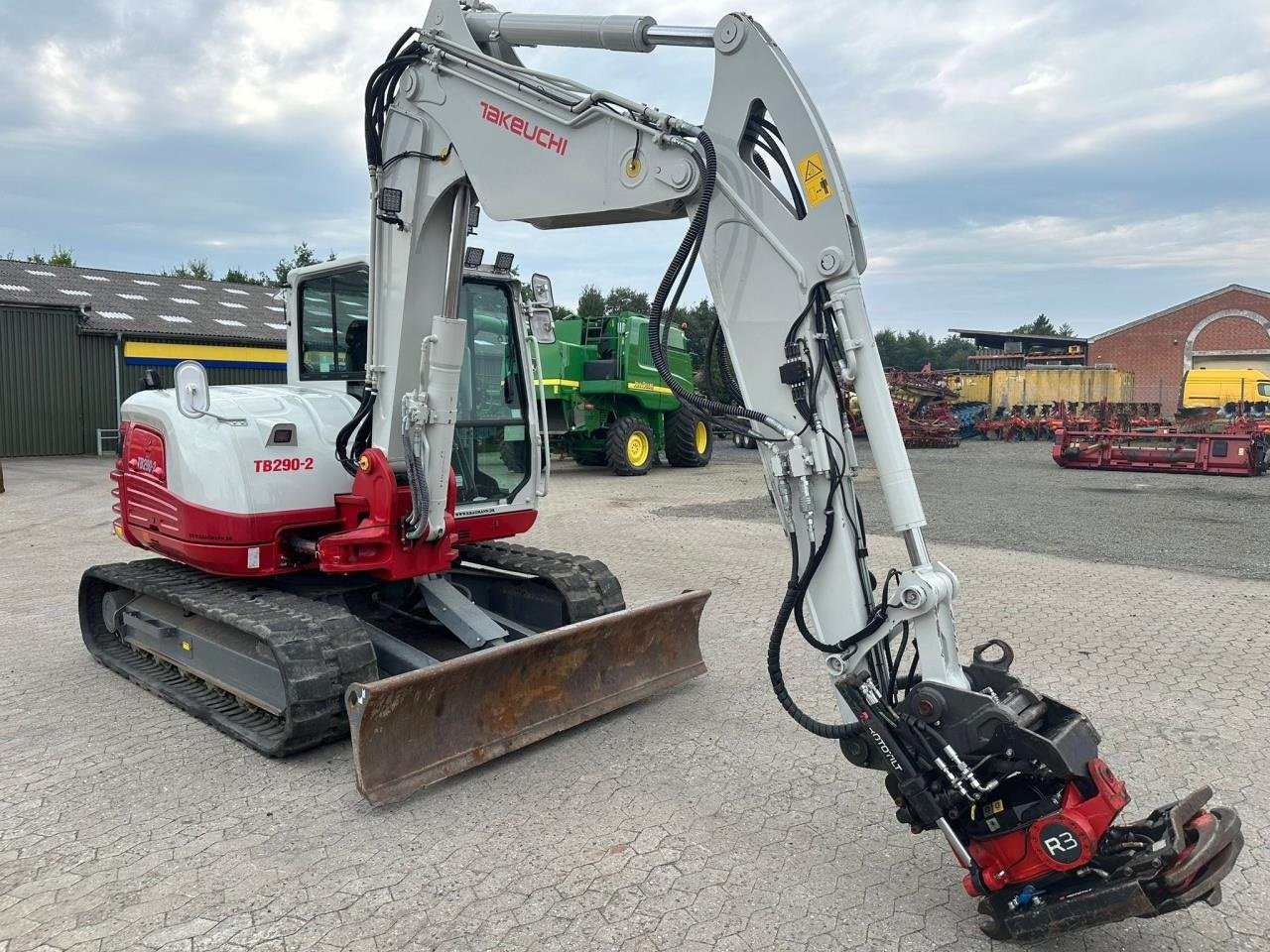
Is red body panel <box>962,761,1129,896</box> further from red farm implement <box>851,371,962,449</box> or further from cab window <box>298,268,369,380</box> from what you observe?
red farm implement <box>851,371,962,449</box>

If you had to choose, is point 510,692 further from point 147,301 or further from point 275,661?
point 147,301

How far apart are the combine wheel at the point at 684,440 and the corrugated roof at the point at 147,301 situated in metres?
9.69

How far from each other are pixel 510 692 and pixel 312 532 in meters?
1.61

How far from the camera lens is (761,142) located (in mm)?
3412

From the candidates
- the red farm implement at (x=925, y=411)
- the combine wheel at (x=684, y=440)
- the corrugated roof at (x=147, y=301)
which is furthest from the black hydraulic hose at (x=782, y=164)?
the red farm implement at (x=925, y=411)

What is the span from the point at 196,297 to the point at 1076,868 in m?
27.7

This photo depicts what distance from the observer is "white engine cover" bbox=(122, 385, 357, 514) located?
4.84m

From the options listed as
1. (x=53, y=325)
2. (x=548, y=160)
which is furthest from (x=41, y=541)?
(x=53, y=325)

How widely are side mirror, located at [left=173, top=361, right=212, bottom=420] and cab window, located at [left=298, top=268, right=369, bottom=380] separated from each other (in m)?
1.00

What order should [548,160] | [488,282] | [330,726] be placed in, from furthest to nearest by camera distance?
[488,282]
[330,726]
[548,160]

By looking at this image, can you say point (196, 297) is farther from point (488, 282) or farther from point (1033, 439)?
point (1033, 439)

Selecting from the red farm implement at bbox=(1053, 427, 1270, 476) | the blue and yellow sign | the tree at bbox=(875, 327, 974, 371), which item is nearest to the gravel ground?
the red farm implement at bbox=(1053, 427, 1270, 476)

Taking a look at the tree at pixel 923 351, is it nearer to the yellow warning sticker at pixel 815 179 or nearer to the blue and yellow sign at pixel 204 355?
the blue and yellow sign at pixel 204 355

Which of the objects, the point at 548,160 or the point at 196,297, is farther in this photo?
the point at 196,297
